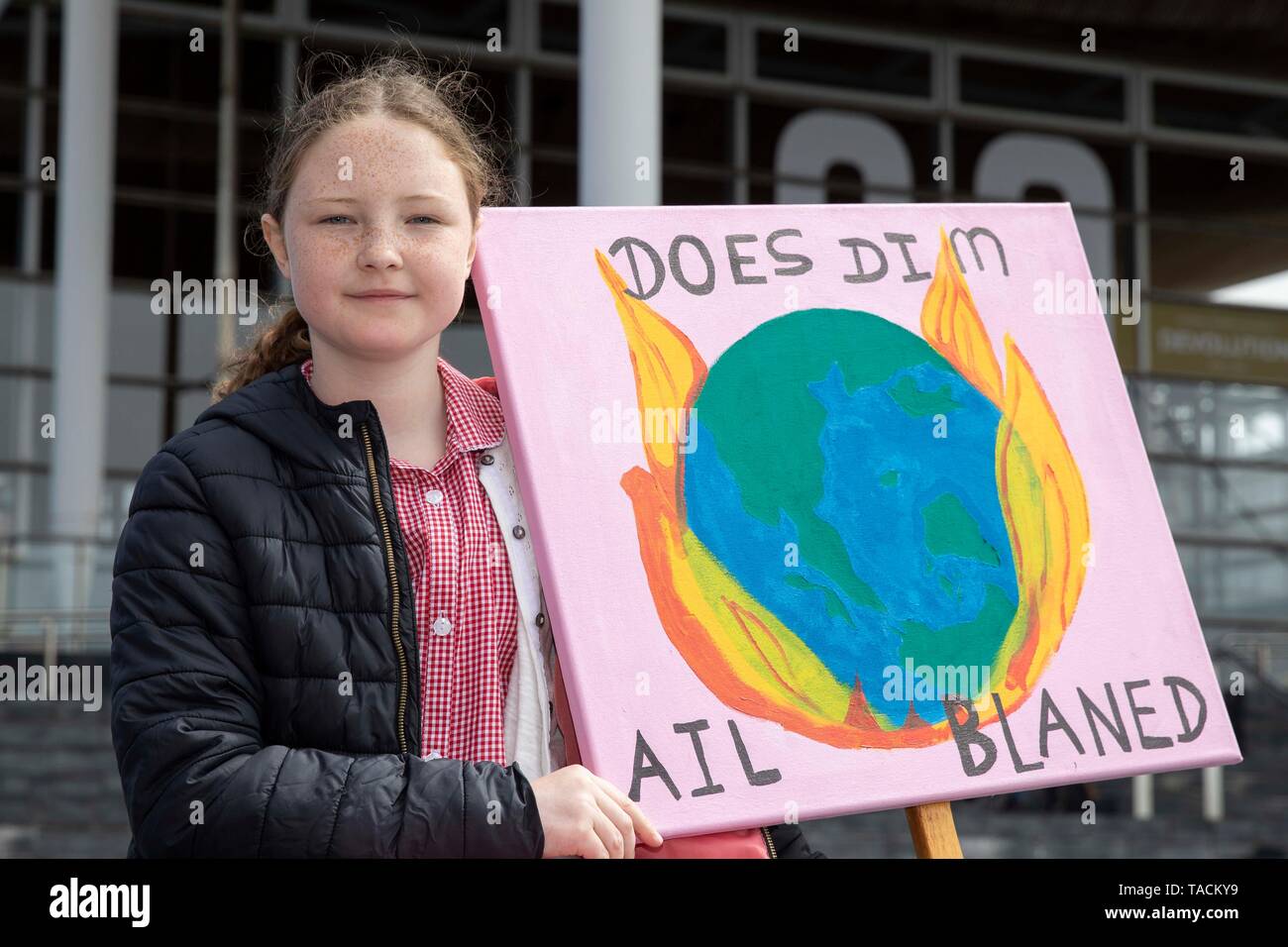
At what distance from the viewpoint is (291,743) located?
69.8 inches

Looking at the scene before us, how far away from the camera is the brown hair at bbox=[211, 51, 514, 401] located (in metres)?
1.97

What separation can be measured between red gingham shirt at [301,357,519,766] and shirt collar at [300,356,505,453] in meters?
0.02

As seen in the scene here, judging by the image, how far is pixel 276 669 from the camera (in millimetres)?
1768

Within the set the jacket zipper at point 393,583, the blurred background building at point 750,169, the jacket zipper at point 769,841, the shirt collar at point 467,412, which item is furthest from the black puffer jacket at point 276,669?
the blurred background building at point 750,169

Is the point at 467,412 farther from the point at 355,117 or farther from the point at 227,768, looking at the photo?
the point at 227,768

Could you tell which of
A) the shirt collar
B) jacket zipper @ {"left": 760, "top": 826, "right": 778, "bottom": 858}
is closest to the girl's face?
the shirt collar

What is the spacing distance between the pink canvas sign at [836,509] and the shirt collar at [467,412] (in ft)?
0.16

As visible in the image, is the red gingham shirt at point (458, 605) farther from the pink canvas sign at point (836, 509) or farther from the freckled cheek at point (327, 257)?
the freckled cheek at point (327, 257)

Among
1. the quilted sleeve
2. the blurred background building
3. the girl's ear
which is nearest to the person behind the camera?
the quilted sleeve

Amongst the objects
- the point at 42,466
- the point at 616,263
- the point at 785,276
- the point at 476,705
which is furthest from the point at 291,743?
the point at 42,466

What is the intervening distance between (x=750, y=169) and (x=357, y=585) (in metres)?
11.8

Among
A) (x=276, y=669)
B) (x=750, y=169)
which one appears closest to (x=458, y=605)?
(x=276, y=669)

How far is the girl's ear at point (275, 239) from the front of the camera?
2023mm

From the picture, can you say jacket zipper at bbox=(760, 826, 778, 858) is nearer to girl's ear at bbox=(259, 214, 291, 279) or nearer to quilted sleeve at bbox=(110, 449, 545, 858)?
quilted sleeve at bbox=(110, 449, 545, 858)
